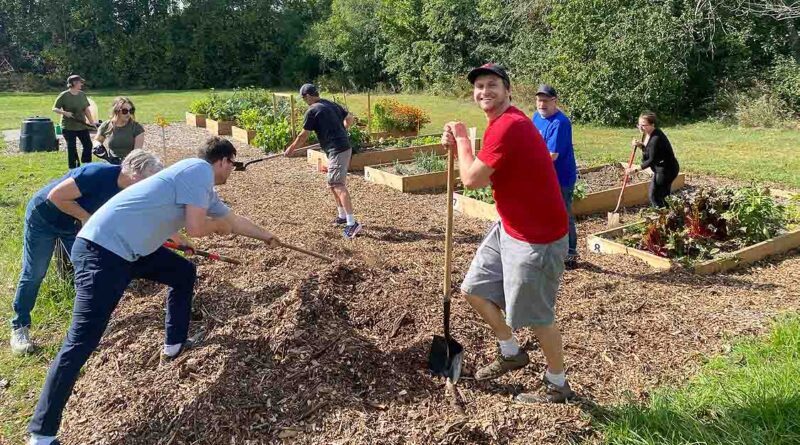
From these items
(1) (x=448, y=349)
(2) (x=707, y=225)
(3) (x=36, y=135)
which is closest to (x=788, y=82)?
(2) (x=707, y=225)

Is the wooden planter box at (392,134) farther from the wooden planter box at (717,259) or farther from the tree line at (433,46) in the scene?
the wooden planter box at (717,259)

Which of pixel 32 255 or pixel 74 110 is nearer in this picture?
pixel 32 255

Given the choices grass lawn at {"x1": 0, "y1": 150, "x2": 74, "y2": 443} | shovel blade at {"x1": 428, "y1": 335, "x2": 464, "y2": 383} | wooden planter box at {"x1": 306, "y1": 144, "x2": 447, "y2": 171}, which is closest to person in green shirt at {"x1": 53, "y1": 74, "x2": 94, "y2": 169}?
grass lawn at {"x1": 0, "y1": 150, "x2": 74, "y2": 443}

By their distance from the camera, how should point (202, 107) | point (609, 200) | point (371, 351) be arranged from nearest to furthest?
point (371, 351) → point (609, 200) → point (202, 107)

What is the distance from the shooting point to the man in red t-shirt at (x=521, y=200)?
10.1 ft

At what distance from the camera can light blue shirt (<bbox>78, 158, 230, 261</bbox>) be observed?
3303 mm

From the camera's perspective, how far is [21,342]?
4.50m

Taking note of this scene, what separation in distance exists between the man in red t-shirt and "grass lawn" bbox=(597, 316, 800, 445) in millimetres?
477

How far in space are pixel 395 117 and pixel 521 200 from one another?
402 inches

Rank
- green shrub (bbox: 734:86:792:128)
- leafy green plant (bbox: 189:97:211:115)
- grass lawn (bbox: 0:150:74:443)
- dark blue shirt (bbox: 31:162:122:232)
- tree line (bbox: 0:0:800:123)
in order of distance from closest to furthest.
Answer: grass lawn (bbox: 0:150:74:443) < dark blue shirt (bbox: 31:162:122:232) < green shrub (bbox: 734:86:792:128) < tree line (bbox: 0:0:800:123) < leafy green plant (bbox: 189:97:211:115)

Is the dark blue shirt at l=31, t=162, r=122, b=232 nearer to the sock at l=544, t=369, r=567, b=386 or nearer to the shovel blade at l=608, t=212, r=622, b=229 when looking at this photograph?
the sock at l=544, t=369, r=567, b=386

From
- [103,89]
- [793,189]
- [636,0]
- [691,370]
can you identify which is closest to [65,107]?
[691,370]

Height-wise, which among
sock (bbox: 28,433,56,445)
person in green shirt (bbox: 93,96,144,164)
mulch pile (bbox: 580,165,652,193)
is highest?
person in green shirt (bbox: 93,96,144,164)

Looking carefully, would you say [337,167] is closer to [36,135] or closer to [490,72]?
[490,72]
